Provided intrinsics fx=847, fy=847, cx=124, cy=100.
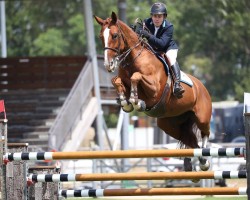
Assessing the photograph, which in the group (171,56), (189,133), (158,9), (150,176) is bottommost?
(150,176)

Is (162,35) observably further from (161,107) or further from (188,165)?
(188,165)

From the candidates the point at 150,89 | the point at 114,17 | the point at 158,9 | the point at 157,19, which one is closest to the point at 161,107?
the point at 150,89

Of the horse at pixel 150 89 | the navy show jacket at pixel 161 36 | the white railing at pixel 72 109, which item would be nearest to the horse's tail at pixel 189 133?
the horse at pixel 150 89

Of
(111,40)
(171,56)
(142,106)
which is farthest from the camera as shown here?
(171,56)

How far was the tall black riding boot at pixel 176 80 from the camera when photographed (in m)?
11.8

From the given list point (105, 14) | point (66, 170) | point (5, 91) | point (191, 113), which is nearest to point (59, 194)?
point (191, 113)

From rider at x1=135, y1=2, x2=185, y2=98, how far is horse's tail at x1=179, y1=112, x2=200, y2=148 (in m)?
1.07

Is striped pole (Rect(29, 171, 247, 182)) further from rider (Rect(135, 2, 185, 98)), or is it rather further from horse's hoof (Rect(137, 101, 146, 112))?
rider (Rect(135, 2, 185, 98))

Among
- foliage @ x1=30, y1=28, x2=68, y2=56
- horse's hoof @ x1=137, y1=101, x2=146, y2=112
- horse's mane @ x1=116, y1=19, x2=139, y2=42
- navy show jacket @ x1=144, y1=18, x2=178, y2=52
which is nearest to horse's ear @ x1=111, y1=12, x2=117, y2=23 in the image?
horse's mane @ x1=116, y1=19, x2=139, y2=42

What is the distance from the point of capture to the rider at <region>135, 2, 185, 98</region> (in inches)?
463

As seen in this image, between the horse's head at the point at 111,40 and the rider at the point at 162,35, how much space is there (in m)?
0.80

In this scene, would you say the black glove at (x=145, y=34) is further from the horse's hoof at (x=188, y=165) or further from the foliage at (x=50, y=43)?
the foliage at (x=50, y=43)

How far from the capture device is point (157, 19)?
1182cm

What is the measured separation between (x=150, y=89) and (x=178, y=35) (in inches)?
2154
